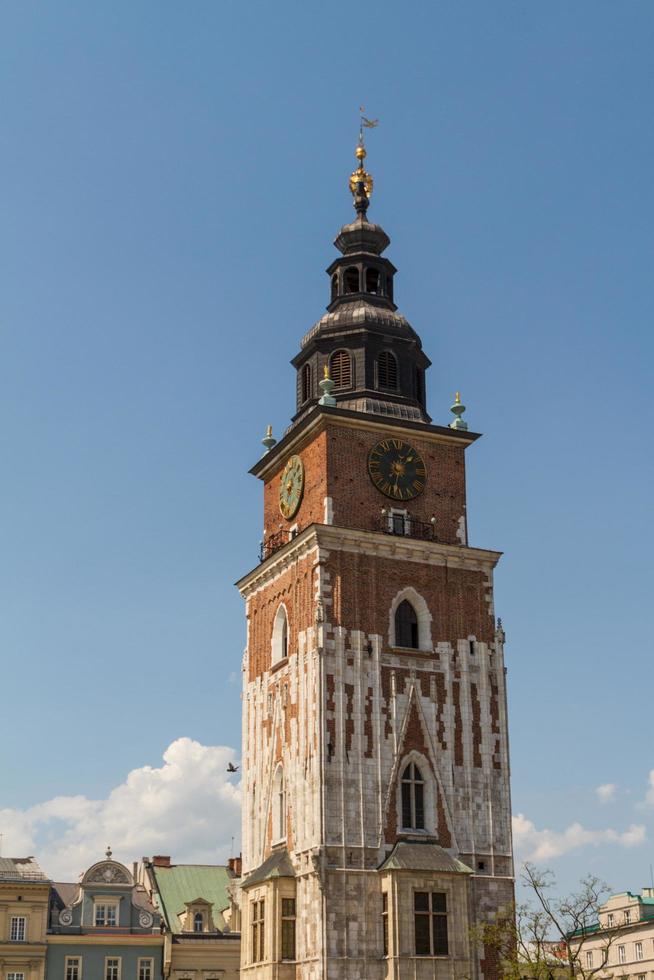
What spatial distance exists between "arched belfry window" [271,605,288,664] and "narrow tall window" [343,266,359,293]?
50.8ft

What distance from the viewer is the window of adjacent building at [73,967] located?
74250 mm

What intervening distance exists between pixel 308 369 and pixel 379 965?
25.8m

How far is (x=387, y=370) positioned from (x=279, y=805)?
1912 centimetres

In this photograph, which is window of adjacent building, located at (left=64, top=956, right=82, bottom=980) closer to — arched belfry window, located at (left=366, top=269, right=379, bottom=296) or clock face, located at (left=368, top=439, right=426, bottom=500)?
clock face, located at (left=368, top=439, right=426, bottom=500)

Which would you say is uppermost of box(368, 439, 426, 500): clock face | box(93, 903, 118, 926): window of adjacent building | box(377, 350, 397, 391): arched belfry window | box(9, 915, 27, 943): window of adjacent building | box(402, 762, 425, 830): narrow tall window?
box(377, 350, 397, 391): arched belfry window

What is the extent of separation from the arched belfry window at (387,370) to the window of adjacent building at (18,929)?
122ft

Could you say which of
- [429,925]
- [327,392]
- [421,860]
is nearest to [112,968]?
[429,925]

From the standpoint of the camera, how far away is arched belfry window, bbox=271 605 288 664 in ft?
189

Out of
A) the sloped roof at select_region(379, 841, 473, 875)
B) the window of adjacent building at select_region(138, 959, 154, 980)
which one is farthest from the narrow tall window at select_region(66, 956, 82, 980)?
the sloped roof at select_region(379, 841, 473, 875)

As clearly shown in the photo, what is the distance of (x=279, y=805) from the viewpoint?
54.6m

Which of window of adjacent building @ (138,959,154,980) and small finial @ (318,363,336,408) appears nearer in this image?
small finial @ (318,363,336,408)

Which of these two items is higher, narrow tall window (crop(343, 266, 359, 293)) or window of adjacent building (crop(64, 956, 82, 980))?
narrow tall window (crop(343, 266, 359, 293))

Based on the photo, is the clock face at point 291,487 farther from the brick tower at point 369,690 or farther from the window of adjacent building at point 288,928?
the window of adjacent building at point 288,928

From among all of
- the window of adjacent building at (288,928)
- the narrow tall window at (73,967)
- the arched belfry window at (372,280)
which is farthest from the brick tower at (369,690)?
the narrow tall window at (73,967)
